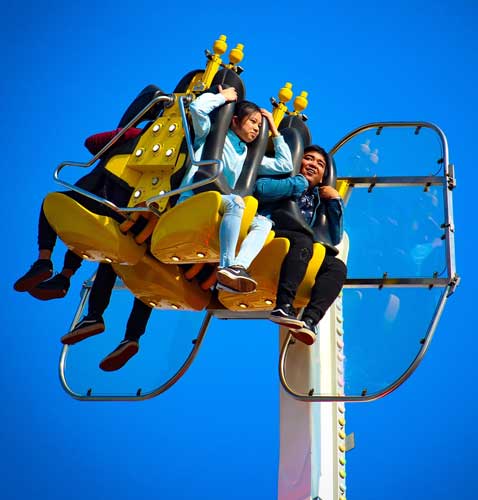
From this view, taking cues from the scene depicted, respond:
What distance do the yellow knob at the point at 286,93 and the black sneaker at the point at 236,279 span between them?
1.92m

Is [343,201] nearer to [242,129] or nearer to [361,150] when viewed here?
[361,150]

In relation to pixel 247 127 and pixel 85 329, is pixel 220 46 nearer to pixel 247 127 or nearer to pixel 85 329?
pixel 247 127

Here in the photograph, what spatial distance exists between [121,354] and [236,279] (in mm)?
1637

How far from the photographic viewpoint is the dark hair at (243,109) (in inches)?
341

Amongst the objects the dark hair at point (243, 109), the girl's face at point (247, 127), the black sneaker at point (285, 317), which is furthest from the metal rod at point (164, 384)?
the dark hair at point (243, 109)

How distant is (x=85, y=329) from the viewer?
29.9 ft

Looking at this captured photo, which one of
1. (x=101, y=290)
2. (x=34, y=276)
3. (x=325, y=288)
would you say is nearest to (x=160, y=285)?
(x=101, y=290)

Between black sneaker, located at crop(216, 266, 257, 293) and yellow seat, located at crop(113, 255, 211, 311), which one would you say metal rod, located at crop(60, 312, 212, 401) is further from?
black sneaker, located at crop(216, 266, 257, 293)

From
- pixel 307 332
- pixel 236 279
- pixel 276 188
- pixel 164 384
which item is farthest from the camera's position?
pixel 164 384

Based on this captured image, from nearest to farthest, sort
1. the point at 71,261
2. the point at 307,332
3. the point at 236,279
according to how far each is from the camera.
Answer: the point at 236,279 < the point at 307,332 < the point at 71,261

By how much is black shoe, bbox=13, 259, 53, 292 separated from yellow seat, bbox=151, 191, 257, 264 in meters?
0.73

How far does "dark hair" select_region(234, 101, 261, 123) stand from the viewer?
8666 millimetres

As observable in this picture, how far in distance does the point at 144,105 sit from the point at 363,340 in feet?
7.00

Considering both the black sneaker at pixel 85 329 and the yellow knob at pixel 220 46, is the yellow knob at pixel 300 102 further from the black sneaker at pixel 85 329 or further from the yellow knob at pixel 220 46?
the black sneaker at pixel 85 329
